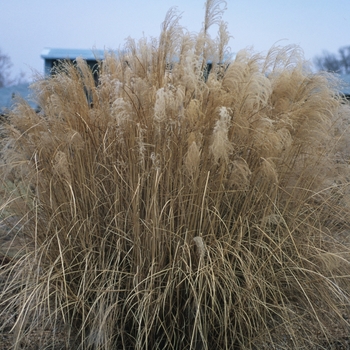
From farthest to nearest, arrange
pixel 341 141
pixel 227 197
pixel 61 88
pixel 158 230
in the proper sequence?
1. pixel 341 141
2. pixel 61 88
3. pixel 227 197
4. pixel 158 230

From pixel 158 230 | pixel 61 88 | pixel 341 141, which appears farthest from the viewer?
pixel 341 141

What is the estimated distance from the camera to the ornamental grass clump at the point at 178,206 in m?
2.49

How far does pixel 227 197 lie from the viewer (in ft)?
8.80

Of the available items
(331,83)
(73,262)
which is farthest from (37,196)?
(331,83)

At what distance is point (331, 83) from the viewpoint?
3080mm

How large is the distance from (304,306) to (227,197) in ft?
2.38

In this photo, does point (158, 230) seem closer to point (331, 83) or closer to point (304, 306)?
point (304, 306)

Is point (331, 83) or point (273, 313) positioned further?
point (331, 83)

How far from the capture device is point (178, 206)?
2604 millimetres

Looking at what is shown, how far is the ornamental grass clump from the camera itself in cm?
249

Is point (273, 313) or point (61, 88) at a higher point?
point (61, 88)

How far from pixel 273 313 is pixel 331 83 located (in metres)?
1.40

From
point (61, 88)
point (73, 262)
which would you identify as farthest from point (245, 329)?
point (61, 88)

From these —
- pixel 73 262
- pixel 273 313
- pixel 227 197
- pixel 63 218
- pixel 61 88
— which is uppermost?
pixel 61 88
